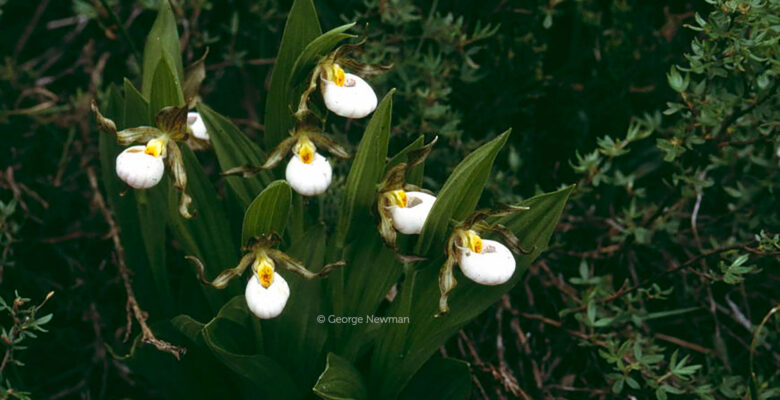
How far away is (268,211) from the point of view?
1.21 m

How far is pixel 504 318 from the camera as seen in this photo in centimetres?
181

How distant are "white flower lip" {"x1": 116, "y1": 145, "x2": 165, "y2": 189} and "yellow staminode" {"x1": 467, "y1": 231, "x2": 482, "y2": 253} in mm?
532

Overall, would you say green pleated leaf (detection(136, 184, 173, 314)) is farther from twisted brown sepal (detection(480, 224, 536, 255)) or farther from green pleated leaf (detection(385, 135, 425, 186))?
twisted brown sepal (detection(480, 224, 536, 255))

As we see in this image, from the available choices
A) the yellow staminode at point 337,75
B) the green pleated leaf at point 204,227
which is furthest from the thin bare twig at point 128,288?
the yellow staminode at point 337,75

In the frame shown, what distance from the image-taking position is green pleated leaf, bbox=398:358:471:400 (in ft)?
4.69

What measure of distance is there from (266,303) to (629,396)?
2.70 feet

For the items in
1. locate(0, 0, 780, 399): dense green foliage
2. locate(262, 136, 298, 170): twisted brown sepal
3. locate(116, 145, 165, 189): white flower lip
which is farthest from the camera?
locate(0, 0, 780, 399): dense green foliage

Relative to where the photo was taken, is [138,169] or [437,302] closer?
[138,169]

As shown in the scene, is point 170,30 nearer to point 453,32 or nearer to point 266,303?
point 266,303

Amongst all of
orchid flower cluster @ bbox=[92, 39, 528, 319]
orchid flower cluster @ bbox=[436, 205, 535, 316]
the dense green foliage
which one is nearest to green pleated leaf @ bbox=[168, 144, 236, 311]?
the dense green foliage

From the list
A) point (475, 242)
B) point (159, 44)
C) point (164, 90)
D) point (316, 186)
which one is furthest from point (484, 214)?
point (159, 44)

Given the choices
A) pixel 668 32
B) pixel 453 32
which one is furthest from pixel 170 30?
pixel 668 32

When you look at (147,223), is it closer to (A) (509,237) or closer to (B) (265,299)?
(B) (265,299)

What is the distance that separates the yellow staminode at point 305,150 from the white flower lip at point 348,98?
0.08 m
